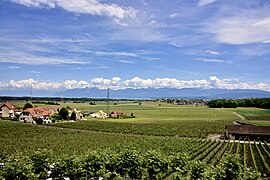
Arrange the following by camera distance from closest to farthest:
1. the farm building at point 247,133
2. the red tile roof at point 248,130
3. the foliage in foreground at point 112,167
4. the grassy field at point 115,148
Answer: the foliage in foreground at point 112,167 → the grassy field at point 115,148 → the farm building at point 247,133 → the red tile roof at point 248,130

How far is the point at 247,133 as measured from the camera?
4762cm

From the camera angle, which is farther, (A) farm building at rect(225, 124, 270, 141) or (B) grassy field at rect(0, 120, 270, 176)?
(A) farm building at rect(225, 124, 270, 141)

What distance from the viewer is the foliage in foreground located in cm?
1365

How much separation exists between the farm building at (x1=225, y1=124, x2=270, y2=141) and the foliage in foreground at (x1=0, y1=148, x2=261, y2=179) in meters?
32.8

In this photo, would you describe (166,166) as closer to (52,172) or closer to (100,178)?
(100,178)

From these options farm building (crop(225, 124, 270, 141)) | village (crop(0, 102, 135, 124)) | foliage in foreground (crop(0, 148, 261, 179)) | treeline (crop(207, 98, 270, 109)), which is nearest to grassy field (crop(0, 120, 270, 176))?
foliage in foreground (crop(0, 148, 261, 179))

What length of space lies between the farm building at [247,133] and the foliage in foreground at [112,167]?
108 feet

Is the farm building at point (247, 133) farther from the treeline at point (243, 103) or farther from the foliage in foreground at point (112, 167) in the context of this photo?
the treeline at point (243, 103)

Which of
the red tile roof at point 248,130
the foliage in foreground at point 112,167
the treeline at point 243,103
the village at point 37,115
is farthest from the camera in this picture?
the treeline at point 243,103

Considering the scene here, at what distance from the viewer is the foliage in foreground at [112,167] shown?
13648 mm

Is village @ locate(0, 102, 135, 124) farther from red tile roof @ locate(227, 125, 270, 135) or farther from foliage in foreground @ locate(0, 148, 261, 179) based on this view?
foliage in foreground @ locate(0, 148, 261, 179)

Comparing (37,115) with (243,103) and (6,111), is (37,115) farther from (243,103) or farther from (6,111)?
(243,103)

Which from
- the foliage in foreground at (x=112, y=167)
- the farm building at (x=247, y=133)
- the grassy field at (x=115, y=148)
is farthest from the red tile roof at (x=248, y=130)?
the foliage in foreground at (x=112, y=167)

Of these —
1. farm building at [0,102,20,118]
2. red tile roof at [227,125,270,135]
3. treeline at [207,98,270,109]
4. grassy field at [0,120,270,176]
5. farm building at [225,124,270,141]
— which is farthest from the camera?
treeline at [207,98,270,109]
